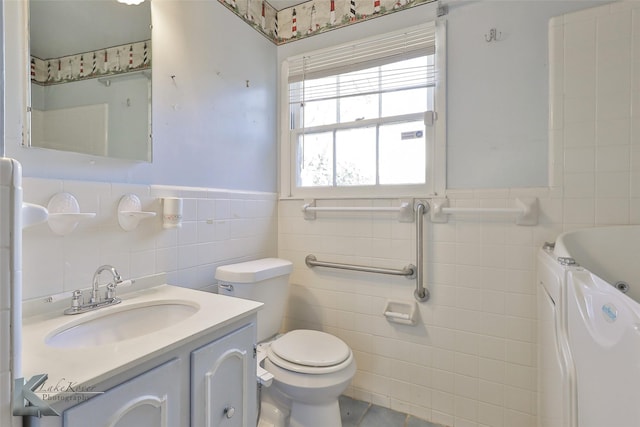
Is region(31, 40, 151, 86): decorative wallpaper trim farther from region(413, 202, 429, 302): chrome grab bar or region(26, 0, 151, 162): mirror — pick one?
region(413, 202, 429, 302): chrome grab bar

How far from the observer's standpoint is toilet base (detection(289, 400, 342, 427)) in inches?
52.5

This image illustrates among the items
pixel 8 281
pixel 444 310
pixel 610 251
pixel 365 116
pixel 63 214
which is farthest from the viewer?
pixel 365 116

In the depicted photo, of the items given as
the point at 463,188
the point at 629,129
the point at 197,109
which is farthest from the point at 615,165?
the point at 197,109

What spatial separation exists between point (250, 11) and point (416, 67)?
42.1 inches

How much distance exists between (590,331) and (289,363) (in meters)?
1.07

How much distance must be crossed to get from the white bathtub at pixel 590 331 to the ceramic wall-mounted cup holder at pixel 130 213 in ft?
4.53

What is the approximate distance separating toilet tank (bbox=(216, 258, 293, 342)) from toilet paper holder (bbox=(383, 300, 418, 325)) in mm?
591

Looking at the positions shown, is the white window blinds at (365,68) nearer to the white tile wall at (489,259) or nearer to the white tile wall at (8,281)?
the white tile wall at (489,259)

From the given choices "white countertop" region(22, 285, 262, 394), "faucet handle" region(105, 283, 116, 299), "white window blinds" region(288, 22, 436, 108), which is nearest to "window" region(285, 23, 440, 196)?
"white window blinds" region(288, 22, 436, 108)

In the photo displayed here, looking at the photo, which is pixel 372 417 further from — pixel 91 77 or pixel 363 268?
pixel 91 77

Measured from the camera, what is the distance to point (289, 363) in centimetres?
133

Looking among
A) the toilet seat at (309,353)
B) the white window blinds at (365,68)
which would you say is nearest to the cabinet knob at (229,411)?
the toilet seat at (309,353)

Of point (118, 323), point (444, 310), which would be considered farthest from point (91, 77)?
point (444, 310)

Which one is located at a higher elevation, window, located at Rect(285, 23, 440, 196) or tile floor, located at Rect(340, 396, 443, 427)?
window, located at Rect(285, 23, 440, 196)
